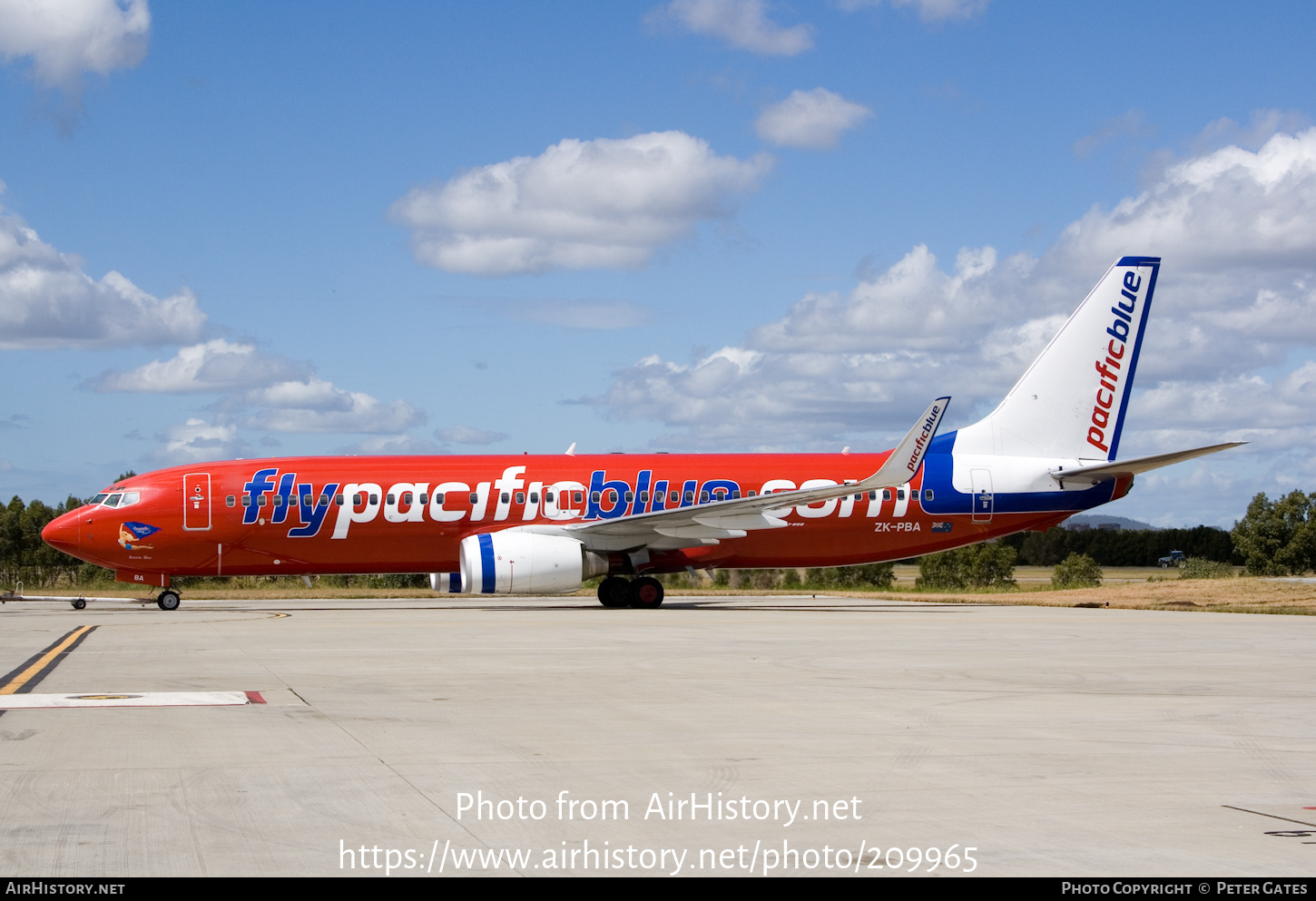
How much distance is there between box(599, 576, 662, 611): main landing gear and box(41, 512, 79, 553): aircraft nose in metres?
11.8

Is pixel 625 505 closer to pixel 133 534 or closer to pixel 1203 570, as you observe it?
pixel 133 534

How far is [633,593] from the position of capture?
28844 millimetres

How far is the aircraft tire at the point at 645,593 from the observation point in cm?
2873

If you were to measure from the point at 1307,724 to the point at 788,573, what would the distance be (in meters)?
42.6

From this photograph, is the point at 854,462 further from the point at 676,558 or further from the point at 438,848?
the point at 438,848

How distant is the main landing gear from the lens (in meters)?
28.8

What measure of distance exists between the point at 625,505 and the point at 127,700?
59.9ft

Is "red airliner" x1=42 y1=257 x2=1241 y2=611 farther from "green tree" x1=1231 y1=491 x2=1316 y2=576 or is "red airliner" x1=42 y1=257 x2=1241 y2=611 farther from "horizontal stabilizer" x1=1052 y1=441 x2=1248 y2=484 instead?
"green tree" x1=1231 y1=491 x2=1316 y2=576

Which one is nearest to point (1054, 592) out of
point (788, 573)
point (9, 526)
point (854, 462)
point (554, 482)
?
point (854, 462)

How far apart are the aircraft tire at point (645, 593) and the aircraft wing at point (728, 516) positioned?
88 cm

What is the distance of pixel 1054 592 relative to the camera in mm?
34844

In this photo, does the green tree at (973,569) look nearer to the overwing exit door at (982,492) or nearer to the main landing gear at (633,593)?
the overwing exit door at (982,492)

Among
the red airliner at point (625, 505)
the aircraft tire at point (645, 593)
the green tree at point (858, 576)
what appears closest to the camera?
the red airliner at point (625, 505)

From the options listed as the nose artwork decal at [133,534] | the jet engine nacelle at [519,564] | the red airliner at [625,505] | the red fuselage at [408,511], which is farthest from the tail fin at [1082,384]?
the nose artwork decal at [133,534]
